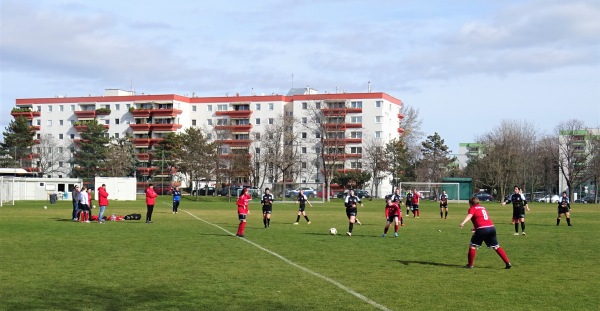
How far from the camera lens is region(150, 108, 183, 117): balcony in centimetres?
13588

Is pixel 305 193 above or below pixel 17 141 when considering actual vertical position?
below

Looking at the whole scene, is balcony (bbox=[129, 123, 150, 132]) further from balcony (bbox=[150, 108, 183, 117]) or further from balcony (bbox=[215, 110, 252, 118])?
balcony (bbox=[215, 110, 252, 118])

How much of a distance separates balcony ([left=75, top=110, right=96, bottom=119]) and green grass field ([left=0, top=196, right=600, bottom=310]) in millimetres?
117791

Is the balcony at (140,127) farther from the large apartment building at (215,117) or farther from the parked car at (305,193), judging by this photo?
the parked car at (305,193)

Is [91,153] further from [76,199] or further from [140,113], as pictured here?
[76,199]

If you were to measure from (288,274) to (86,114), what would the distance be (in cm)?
13245

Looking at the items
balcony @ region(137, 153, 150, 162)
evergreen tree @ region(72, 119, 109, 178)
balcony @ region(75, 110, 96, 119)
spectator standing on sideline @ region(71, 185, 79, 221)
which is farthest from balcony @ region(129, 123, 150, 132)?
spectator standing on sideline @ region(71, 185, 79, 221)

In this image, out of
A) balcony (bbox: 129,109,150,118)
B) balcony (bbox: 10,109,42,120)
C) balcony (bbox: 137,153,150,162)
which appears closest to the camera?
balcony (bbox: 137,153,150,162)

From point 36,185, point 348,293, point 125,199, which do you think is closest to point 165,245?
point 348,293

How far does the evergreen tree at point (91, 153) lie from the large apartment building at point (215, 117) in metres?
5.87

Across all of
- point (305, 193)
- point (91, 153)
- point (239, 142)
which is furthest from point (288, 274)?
point (239, 142)

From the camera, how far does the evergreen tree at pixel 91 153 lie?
12409 centimetres

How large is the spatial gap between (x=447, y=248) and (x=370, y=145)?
10480 centimetres

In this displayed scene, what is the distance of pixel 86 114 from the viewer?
140375 millimetres
